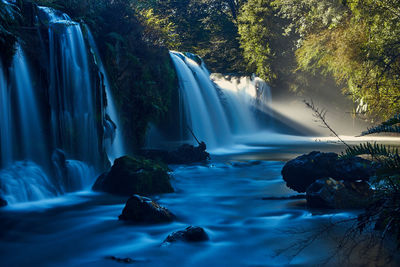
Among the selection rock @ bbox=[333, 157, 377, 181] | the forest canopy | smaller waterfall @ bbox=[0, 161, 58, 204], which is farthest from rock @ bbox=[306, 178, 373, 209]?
smaller waterfall @ bbox=[0, 161, 58, 204]

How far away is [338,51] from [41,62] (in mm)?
12079

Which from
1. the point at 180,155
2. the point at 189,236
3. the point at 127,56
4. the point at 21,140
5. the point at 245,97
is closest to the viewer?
the point at 189,236

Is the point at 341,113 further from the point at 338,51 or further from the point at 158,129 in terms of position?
the point at 158,129

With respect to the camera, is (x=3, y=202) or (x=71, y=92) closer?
(x=3, y=202)

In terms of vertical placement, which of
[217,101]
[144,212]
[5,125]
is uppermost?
[217,101]

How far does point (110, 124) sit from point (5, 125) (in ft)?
12.2

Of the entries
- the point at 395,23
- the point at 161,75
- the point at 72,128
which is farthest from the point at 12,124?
the point at 395,23

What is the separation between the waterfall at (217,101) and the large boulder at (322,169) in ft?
34.8

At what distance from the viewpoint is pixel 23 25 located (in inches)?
407

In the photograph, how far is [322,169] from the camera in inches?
341

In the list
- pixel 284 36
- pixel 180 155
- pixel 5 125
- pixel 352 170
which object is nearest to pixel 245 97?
pixel 284 36

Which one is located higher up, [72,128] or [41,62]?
[41,62]

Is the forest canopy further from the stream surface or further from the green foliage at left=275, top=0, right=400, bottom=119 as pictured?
the stream surface

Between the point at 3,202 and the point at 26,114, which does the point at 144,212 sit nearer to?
the point at 3,202
